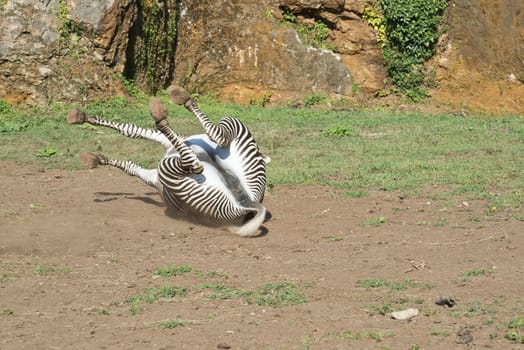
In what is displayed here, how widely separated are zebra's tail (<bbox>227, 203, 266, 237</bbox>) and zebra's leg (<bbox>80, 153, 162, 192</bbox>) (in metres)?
0.99

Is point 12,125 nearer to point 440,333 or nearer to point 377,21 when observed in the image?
point 377,21

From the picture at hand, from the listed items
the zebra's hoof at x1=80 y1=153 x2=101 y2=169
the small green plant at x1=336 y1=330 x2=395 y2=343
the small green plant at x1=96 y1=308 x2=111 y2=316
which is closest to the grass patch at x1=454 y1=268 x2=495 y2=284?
the small green plant at x1=336 y1=330 x2=395 y2=343

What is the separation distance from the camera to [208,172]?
27.8 ft

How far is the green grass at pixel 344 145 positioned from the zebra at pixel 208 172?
1483 mm

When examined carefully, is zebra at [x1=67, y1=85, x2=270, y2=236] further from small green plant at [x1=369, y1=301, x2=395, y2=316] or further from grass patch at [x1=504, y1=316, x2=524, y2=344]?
grass patch at [x1=504, y1=316, x2=524, y2=344]

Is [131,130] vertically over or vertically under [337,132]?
over

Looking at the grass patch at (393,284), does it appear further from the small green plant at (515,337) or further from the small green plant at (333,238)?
the small green plant at (333,238)

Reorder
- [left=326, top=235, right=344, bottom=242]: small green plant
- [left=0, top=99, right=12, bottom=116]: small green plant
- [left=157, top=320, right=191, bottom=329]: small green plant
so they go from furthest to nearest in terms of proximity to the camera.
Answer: [left=0, top=99, right=12, bottom=116]: small green plant → [left=326, top=235, right=344, bottom=242]: small green plant → [left=157, top=320, right=191, bottom=329]: small green plant

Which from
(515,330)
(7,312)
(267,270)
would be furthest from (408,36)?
(7,312)

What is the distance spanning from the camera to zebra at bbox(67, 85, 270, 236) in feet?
27.1

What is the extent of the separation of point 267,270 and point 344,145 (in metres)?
5.67

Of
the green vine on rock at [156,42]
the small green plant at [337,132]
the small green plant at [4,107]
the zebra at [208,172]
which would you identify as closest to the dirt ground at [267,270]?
the zebra at [208,172]

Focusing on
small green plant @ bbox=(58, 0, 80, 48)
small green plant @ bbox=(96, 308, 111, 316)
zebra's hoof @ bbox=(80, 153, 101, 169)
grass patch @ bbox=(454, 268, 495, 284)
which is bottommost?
small green plant @ bbox=(96, 308, 111, 316)

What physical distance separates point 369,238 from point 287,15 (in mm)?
9048
